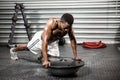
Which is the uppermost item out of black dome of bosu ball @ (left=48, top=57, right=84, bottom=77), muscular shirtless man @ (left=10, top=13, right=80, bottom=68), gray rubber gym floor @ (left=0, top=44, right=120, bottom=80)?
muscular shirtless man @ (left=10, top=13, right=80, bottom=68)

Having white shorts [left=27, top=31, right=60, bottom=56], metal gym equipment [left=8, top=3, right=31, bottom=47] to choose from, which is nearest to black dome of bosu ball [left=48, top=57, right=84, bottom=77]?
white shorts [left=27, top=31, right=60, bottom=56]

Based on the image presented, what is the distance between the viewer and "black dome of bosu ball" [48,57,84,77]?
4488mm

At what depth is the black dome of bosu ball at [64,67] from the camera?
14.7 feet

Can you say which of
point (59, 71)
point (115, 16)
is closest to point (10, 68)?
point (59, 71)

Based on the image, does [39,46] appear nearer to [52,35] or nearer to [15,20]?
[52,35]

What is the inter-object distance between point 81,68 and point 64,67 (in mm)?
931

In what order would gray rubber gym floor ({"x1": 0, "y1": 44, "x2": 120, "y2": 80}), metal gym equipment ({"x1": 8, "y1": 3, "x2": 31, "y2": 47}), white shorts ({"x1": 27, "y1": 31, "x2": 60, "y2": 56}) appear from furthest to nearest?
metal gym equipment ({"x1": 8, "y1": 3, "x2": 31, "y2": 47}) < white shorts ({"x1": 27, "y1": 31, "x2": 60, "y2": 56}) < gray rubber gym floor ({"x1": 0, "y1": 44, "x2": 120, "y2": 80})

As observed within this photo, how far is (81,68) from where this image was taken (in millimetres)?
5316

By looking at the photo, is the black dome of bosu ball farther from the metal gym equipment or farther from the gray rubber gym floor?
the metal gym equipment

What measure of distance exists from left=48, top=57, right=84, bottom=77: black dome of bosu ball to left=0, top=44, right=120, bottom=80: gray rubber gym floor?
0.35 feet

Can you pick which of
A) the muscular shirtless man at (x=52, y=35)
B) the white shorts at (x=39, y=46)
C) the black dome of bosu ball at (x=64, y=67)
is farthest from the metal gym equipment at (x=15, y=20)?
the black dome of bosu ball at (x=64, y=67)

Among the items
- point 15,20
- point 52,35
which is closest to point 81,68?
point 52,35

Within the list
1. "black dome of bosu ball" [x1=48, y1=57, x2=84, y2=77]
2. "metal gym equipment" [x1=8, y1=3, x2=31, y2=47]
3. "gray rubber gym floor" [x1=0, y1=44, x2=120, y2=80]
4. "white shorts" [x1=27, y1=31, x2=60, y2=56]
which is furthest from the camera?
"metal gym equipment" [x1=8, y1=3, x2=31, y2=47]

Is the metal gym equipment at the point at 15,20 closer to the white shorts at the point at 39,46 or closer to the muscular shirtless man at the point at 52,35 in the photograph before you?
the muscular shirtless man at the point at 52,35
